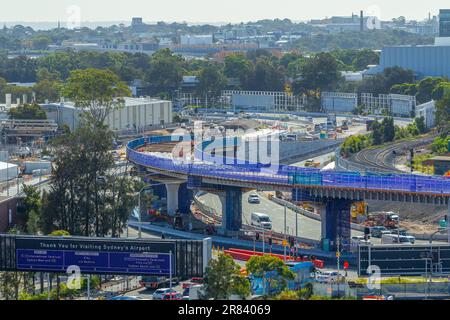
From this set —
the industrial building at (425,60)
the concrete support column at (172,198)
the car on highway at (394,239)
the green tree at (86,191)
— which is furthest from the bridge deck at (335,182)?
the industrial building at (425,60)

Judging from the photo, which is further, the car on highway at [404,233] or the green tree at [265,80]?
the green tree at [265,80]

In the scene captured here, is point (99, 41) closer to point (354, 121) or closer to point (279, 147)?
point (354, 121)

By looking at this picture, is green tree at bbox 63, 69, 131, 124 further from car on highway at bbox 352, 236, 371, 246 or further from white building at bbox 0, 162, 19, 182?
car on highway at bbox 352, 236, 371, 246

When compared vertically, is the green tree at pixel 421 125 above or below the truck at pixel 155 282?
above

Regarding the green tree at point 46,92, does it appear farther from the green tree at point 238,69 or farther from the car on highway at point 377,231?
the car on highway at point 377,231

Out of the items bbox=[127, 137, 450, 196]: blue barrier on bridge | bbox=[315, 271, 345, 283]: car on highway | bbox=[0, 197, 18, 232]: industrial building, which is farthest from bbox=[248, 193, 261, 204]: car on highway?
bbox=[315, 271, 345, 283]: car on highway

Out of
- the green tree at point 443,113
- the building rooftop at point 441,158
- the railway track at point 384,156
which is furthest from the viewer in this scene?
the green tree at point 443,113

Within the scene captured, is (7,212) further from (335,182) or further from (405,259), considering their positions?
(405,259)
